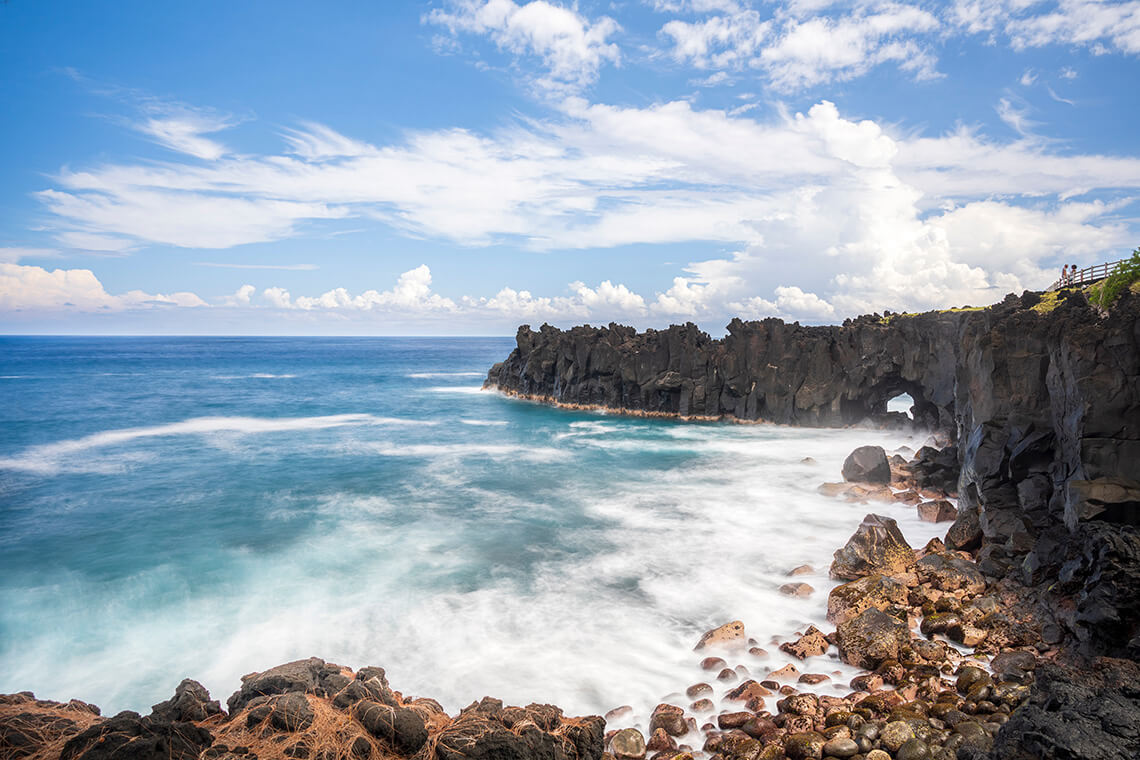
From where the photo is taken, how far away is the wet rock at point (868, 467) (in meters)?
26.9

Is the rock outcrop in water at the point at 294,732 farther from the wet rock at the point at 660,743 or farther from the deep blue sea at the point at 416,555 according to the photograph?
the deep blue sea at the point at 416,555

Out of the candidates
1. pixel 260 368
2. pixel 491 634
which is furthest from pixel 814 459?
pixel 260 368

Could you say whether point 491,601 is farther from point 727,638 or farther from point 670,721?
point 670,721

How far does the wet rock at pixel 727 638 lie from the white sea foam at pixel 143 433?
35880 mm

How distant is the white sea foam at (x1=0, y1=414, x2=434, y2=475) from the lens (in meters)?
36.0

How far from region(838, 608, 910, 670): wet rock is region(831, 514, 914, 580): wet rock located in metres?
3.46

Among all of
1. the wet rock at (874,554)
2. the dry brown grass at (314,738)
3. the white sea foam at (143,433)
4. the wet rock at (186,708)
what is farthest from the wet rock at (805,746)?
the white sea foam at (143,433)

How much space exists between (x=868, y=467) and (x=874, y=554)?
11.7 metres

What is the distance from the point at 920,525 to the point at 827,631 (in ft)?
33.7

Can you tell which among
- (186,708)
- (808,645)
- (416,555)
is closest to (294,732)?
(186,708)

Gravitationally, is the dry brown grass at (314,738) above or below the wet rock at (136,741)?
below

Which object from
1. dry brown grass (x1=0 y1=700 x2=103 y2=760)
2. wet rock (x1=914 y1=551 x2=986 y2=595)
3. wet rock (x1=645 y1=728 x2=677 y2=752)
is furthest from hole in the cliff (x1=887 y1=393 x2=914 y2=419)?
dry brown grass (x1=0 y1=700 x2=103 y2=760)

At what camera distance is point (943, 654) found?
38.0 feet

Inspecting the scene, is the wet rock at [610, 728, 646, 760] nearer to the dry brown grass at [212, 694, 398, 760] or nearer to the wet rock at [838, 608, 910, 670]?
the dry brown grass at [212, 694, 398, 760]
